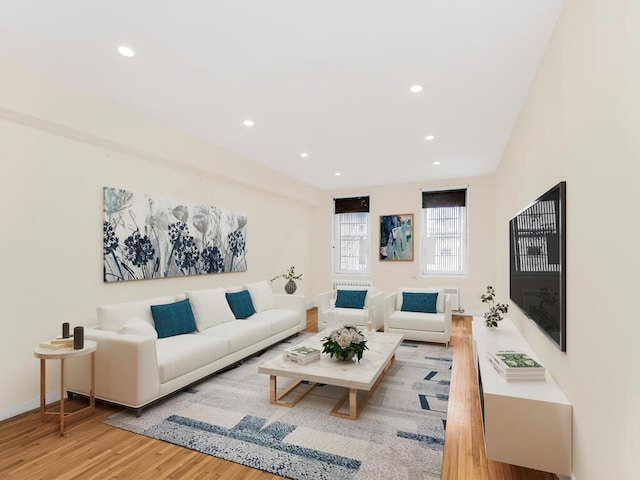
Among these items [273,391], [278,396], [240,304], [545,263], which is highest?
[545,263]

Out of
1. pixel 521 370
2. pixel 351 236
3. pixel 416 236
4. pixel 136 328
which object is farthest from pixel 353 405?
pixel 351 236

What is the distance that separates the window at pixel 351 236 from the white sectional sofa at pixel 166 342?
319 cm

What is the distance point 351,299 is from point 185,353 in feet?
10.0

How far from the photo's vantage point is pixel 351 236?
822 centimetres

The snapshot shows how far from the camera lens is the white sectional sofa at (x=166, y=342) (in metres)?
2.91

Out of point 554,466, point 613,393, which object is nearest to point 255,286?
point 554,466

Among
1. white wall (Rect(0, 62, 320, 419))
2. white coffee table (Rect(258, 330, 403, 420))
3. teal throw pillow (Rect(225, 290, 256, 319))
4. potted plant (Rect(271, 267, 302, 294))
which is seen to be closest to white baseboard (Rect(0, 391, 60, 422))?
white wall (Rect(0, 62, 320, 419))

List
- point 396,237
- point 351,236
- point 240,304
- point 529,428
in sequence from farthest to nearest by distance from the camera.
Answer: point 351,236
point 396,237
point 240,304
point 529,428

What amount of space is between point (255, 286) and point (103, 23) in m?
3.81

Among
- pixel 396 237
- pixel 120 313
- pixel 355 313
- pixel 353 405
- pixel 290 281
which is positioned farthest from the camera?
pixel 396 237

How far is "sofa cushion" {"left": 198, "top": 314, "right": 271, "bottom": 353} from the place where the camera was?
13.1 ft

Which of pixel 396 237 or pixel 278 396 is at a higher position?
pixel 396 237

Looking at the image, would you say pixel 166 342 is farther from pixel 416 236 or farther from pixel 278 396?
pixel 416 236

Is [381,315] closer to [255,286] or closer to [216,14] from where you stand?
[255,286]
